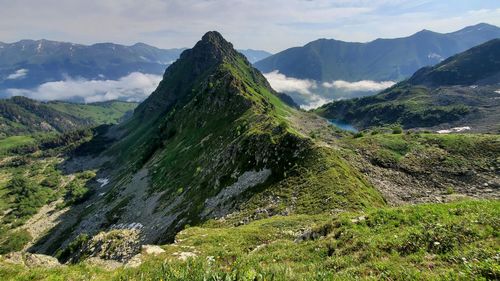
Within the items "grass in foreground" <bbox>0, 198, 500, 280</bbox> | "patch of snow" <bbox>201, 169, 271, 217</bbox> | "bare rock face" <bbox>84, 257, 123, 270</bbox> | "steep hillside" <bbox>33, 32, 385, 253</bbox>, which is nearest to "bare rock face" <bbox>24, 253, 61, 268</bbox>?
"bare rock face" <bbox>84, 257, 123, 270</bbox>

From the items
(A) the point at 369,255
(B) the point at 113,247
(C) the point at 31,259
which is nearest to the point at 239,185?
(B) the point at 113,247

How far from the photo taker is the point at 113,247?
168 feet

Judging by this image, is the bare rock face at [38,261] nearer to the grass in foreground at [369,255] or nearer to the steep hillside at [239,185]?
the grass in foreground at [369,255]

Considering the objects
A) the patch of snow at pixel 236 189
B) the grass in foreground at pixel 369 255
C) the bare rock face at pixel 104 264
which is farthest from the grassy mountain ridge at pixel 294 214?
the bare rock face at pixel 104 264

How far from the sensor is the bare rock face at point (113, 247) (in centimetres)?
4812

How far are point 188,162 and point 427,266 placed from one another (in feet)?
300

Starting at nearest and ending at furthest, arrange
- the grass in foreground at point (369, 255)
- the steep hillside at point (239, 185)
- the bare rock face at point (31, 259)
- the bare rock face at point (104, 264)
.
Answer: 1. the grass in foreground at point (369, 255)
2. the bare rock face at point (31, 259)
3. the bare rock face at point (104, 264)
4. the steep hillside at point (239, 185)

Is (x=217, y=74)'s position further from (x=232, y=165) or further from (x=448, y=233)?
(x=448, y=233)

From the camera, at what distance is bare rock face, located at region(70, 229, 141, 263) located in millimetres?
48125

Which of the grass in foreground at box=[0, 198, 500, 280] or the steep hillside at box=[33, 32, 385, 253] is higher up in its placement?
the grass in foreground at box=[0, 198, 500, 280]

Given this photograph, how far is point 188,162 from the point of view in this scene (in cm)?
10181

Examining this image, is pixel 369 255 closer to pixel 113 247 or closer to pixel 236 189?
pixel 236 189

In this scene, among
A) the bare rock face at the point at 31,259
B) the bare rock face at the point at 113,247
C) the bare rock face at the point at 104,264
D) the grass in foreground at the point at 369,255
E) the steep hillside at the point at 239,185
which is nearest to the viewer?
the grass in foreground at the point at 369,255

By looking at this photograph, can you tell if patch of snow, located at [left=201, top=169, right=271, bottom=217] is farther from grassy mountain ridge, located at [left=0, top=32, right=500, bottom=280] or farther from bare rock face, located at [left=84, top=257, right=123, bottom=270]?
bare rock face, located at [left=84, top=257, right=123, bottom=270]
